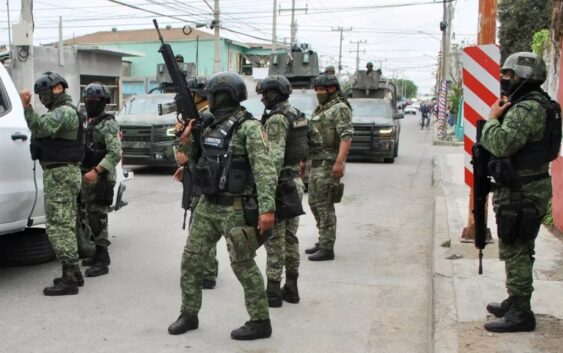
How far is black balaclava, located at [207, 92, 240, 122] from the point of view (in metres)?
3.98

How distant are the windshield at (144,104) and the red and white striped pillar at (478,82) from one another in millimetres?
8827

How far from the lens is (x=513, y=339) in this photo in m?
3.91

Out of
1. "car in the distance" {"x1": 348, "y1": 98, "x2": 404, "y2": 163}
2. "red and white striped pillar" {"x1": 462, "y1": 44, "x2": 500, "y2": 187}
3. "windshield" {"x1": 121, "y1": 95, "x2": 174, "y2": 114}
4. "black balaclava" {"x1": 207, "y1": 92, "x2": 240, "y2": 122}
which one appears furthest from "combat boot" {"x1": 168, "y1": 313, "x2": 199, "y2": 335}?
"car in the distance" {"x1": 348, "y1": 98, "x2": 404, "y2": 163}

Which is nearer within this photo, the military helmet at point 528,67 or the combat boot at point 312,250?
the military helmet at point 528,67

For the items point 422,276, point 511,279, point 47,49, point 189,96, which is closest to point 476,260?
point 422,276

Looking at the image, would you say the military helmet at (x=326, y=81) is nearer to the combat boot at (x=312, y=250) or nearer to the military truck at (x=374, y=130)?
the combat boot at (x=312, y=250)

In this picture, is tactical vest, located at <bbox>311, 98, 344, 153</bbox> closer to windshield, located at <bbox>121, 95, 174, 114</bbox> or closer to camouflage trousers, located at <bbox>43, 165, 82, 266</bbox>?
camouflage trousers, located at <bbox>43, 165, 82, 266</bbox>

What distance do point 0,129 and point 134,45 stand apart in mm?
53436

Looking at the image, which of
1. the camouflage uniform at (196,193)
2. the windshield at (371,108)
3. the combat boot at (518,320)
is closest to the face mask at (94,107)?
the camouflage uniform at (196,193)

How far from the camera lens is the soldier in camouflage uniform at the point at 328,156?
20.2 ft

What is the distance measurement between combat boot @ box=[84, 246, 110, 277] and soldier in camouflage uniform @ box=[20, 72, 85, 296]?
20.6 inches

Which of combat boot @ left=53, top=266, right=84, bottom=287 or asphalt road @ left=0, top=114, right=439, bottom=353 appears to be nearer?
asphalt road @ left=0, top=114, right=439, bottom=353

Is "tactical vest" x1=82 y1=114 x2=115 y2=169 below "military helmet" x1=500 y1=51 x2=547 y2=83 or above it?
below

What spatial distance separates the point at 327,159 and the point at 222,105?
8.07 feet
